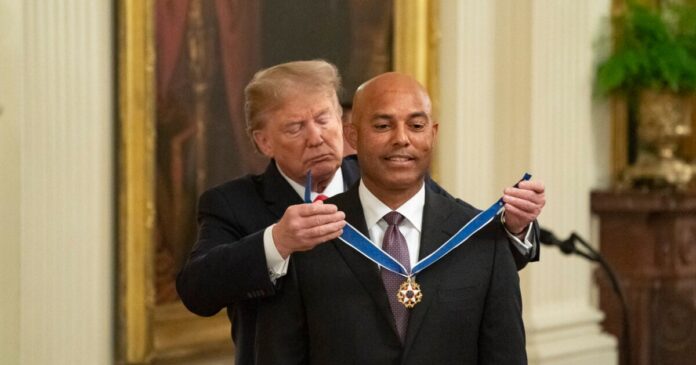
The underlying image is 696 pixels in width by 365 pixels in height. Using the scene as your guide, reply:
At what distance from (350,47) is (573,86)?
1.83 m

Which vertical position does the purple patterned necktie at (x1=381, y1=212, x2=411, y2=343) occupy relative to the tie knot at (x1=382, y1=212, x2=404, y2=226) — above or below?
below

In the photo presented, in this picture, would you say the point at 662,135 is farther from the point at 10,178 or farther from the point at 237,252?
the point at 237,252

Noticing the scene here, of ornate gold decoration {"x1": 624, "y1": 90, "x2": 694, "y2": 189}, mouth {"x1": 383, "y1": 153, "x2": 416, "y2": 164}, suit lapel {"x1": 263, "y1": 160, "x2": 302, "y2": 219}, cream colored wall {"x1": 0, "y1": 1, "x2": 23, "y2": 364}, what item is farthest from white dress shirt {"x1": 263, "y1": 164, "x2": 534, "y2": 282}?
ornate gold decoration {"x1": 624, "y1": 90, "x2": 694, "y2": 189}

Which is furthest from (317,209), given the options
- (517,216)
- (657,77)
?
(657,77)

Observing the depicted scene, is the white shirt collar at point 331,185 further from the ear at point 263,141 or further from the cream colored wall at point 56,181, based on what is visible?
the cream colored wall at point 56,181

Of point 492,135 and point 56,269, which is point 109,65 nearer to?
point 56,269

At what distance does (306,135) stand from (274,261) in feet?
1.88

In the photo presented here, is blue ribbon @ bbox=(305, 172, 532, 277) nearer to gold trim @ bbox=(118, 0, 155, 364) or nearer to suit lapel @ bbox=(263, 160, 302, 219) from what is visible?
suit lapel @ bbox=(263, 160, 302, 219)

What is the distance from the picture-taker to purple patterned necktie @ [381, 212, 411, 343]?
7.43ft

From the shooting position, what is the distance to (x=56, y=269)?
464cm

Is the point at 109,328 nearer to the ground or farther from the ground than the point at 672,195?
nearer to the ground

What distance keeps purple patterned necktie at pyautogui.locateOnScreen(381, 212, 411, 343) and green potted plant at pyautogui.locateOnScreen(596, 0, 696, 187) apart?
5.06 m

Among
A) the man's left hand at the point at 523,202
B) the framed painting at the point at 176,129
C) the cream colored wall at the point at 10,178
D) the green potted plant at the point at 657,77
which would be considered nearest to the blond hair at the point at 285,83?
the man's left hand at the point at 523,202

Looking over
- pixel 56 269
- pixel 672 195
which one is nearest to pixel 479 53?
pixel 672 195
